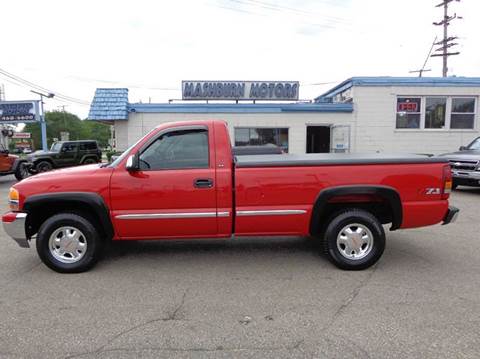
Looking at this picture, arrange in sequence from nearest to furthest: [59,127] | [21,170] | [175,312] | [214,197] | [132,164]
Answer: [175,312]
[132,164]
[214,197]
[21,170]
[59,127]

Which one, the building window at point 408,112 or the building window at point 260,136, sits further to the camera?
the building window at point 260,136

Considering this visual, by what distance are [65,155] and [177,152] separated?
1636 cm

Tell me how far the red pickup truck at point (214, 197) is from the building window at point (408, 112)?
512 inches

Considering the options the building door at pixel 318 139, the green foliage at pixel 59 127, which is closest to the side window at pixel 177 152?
the building door at pixel 318 139

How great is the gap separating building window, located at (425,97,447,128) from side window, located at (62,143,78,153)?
679 inches

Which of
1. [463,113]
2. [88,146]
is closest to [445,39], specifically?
[463,113]

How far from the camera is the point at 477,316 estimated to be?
336cm

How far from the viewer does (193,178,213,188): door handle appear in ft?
14.6

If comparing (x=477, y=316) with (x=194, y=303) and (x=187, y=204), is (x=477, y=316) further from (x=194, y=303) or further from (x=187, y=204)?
(x=187, y=204)

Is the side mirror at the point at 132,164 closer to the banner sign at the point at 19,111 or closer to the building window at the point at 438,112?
the building window at the point at 438,112

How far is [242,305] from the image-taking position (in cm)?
365

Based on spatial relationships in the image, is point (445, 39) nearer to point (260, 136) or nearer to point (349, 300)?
point (260, 136)

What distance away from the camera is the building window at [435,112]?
1625 centimetres

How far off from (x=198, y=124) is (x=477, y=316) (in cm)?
360
